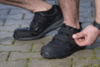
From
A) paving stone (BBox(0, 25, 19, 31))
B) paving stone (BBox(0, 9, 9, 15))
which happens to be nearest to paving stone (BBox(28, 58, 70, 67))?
paving stone (BBox(0, 25, 19, 31))

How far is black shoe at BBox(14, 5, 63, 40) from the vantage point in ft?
9.02

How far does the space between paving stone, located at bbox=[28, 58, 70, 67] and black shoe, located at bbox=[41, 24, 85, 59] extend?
5cm

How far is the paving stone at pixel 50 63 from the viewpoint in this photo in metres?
2.29

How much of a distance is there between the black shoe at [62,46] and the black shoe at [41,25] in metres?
0.38

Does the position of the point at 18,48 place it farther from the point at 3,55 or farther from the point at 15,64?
the point at 15,64

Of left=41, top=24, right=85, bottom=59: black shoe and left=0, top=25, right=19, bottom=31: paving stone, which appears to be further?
left=0, top=25, right=19, bottom=31: paving stone

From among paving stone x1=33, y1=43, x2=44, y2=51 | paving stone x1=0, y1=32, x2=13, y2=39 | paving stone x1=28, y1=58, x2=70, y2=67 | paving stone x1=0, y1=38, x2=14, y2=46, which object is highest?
paving stone x1=28, y1=58, x2=70, y2=67

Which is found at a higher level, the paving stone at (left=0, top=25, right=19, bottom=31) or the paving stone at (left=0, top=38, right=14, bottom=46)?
the paving stone at (left=0, top=38, right=14, bottom=46)

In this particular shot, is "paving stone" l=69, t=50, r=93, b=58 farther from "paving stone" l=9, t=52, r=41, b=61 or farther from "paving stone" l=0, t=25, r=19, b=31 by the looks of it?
"paving stone" l=0, t=25, r=19, b=31

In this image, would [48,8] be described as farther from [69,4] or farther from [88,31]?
[88,31]

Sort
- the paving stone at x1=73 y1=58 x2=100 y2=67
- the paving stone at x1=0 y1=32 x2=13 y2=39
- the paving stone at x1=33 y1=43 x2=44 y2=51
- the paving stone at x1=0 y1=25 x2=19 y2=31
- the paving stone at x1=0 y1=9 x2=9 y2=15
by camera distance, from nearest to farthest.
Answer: the paving stone at x1=73 y1=58 x2=100 y2=67 → the paving stone at x1=33 y1=43 x2=44 y2=51 → the paving stone at x1=0 y1=32 x2=13 y2=39 → the paving stone at x1=0 y1=25 x2=19 y2=31 → the paving stone at x1=0 y1=9 x2=9 y2=15

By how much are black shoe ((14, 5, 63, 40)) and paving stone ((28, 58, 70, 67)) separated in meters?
0.51

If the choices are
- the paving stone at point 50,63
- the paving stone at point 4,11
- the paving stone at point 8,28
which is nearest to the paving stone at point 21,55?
the paving stone at point 50,63

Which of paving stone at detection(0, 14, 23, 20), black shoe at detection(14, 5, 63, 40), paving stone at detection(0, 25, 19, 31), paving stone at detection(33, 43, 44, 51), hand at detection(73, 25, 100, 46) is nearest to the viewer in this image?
hand at detection(73, 25, 100, 46)
